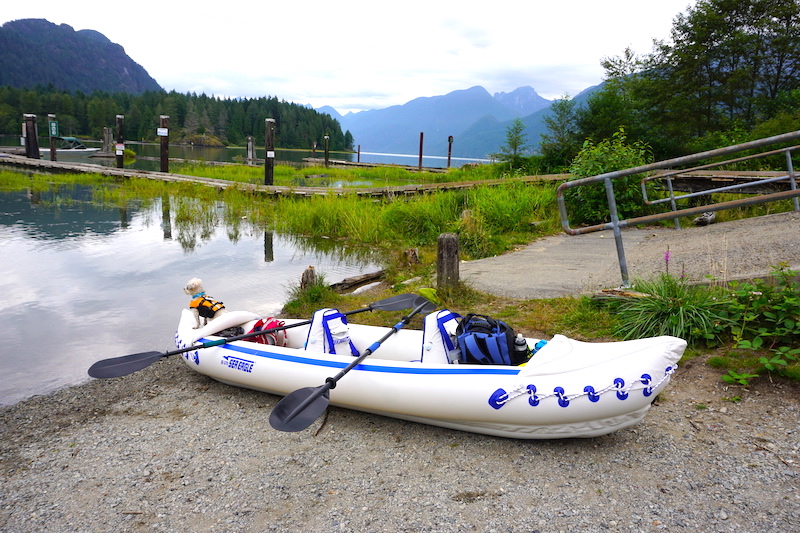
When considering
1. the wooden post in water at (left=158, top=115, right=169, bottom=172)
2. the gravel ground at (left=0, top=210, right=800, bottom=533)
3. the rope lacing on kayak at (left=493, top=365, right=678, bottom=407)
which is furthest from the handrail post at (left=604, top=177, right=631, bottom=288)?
the wooden post in water at (left=158, top=115, right=169, bottom=172)

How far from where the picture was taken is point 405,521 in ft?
8.68

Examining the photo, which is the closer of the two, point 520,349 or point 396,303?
point 520,349

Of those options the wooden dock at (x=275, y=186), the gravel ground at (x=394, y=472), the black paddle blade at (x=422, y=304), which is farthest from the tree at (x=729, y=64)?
the gravel ground at (x=394, y=472)

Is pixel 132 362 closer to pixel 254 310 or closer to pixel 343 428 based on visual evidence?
pixel 343 428

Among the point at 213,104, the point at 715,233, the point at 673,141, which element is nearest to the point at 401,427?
the point at 715,233

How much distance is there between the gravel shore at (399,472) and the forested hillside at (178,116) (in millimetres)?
74885

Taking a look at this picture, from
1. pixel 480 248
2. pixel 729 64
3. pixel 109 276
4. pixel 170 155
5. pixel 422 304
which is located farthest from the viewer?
pixel 170 155

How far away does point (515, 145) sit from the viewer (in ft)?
64.9

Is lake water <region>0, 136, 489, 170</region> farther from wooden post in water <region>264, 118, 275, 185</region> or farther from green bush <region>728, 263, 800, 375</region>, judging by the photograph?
green bush <region>728, 263, 800, 375</region>

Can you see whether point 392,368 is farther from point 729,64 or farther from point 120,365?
point 729,64

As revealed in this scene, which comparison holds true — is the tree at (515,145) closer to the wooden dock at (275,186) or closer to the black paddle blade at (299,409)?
the wooden dock at (275,186)

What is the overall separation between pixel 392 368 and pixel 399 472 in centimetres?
68

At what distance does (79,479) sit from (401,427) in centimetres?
200

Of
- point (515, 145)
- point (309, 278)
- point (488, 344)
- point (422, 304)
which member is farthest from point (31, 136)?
point (488, 344)
